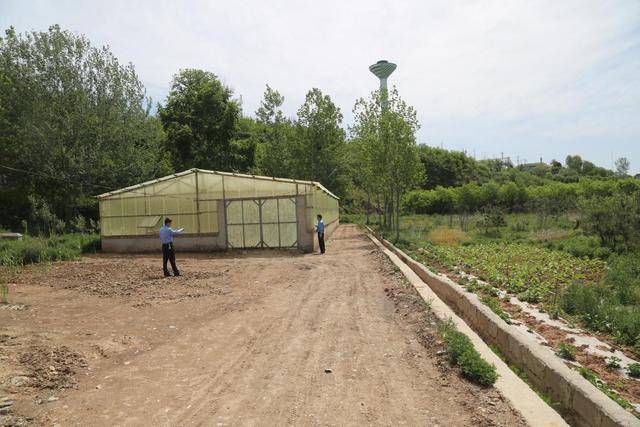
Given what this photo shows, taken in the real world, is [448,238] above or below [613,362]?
above

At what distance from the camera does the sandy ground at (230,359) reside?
14.3 ft

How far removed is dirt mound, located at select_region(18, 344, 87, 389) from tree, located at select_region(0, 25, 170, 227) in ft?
70.3

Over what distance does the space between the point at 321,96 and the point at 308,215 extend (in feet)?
78.2

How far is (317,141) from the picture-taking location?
132ft

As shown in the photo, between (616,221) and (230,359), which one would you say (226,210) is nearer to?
(230,359)

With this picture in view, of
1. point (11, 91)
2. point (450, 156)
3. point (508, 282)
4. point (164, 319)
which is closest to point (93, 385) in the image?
point (164, 319)

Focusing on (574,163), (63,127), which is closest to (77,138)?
(63,127)

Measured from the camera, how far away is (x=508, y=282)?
11.0 metres

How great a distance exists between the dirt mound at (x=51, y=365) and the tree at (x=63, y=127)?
2142 centimetres

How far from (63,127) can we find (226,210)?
13.8m

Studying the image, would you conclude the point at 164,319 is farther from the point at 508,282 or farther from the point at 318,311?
the point at 508,282

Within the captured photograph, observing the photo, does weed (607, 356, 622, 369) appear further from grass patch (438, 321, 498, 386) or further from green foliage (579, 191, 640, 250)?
green foliage (579, 191, 640, 250)

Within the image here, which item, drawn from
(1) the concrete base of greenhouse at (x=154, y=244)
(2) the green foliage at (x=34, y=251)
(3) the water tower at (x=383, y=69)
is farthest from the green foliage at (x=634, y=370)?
(3) the water tower at (x=383, y=69)

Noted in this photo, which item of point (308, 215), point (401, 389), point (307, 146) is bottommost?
point (401, 389)
